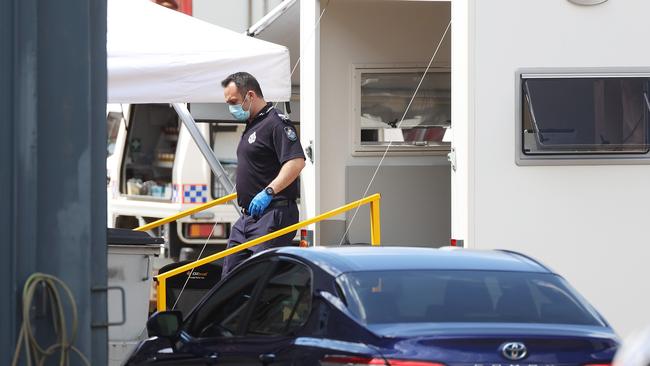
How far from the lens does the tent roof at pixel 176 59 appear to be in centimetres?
959

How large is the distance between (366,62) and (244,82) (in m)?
1.72

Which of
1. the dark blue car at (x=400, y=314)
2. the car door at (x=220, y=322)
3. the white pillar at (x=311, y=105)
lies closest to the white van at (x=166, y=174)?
the white pillar at (x=311, y=105)

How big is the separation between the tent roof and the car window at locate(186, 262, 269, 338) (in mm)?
3418

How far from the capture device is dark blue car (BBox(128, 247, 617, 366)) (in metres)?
4.94

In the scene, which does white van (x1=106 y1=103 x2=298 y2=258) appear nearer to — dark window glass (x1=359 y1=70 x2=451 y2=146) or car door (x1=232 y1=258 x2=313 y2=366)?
dark window glass (x1=359 y1=70 x2=451 y2=146)

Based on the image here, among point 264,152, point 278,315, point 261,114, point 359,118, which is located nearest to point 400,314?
point 278,315

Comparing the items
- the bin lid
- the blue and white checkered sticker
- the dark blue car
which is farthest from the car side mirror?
the blue and white checkered sticker

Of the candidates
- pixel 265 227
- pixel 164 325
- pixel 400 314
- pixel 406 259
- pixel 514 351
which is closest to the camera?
pixel 514 351

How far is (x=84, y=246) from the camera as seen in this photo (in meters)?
5.90

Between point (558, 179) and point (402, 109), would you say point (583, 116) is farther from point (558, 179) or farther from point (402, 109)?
point (402, 109)

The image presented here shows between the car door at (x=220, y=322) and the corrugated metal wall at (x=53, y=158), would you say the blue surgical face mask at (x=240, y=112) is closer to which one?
the car door at (x=220, y=322)

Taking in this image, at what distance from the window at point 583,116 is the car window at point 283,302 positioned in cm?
364

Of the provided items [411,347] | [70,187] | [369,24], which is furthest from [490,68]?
[411,347]

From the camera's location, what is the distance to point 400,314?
516 centimetres
